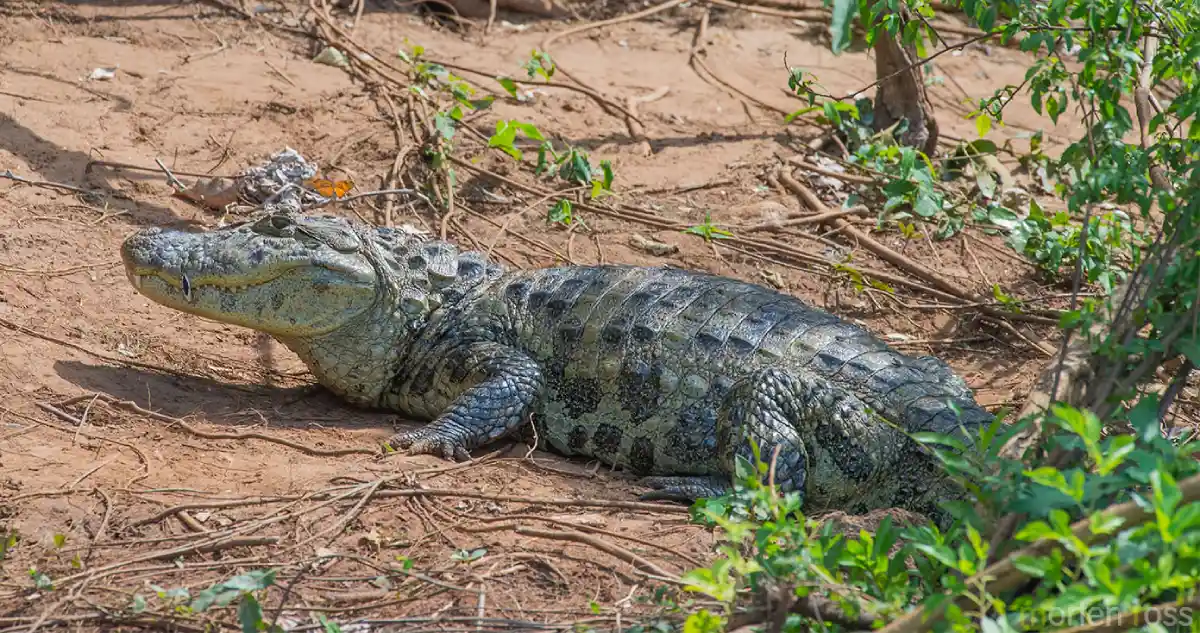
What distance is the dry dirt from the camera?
3895 millimetres

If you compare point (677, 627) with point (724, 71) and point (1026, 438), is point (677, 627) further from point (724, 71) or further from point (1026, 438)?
point (724, 71)

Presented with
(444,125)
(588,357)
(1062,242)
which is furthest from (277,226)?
(1062,242)

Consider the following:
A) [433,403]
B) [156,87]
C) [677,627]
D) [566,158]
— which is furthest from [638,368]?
[156,87]

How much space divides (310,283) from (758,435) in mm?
2079

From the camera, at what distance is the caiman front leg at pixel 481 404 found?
5078 mm

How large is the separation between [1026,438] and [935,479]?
123 centimetres

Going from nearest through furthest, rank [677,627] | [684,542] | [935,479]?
[677,627]
[684,542]
[935,479]

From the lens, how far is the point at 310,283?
18.0 feet

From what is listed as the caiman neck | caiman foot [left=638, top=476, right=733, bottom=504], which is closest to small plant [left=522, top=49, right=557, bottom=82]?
the caiman neck

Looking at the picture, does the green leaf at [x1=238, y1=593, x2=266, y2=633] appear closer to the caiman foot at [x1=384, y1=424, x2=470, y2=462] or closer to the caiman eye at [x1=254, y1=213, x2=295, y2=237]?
the caiman foot at [x1=384, y1=424, x2=470, y2=462]

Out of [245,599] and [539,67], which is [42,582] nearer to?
[245,599]

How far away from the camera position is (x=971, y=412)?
186 inches

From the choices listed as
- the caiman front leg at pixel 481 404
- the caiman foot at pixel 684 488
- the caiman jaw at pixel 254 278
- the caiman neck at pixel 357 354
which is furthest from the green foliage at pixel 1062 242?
the caiman jaw at pixel 254 278

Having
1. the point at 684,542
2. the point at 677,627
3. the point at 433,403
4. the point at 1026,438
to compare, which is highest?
the point at 1026,438
